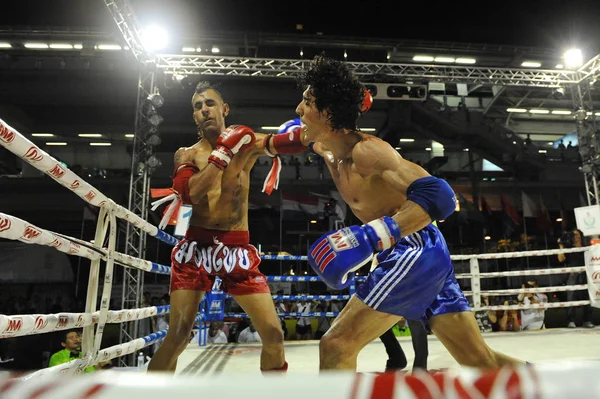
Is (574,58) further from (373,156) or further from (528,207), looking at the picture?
(373,156)

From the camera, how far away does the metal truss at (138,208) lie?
5344 millimetres

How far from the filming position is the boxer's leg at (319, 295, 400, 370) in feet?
4.66

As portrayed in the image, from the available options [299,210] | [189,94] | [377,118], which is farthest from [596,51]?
[189,94]

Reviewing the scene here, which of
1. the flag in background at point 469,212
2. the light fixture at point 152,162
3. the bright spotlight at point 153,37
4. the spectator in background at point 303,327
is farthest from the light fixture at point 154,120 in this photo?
the flag in background at point 469,212

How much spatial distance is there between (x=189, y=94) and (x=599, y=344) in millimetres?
11197

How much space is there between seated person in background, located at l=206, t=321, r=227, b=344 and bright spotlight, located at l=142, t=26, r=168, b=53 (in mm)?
4243

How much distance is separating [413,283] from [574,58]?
7662 mm

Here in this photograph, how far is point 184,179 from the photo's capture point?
2.02m

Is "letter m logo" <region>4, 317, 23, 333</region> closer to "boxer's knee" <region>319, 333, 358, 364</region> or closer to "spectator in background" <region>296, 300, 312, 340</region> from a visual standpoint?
"boxer's knee" <region>319, 333, 358, 364</region>

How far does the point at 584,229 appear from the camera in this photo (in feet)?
19.5

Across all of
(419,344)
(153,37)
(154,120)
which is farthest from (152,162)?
(419,344)

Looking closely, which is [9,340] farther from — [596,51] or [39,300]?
[596,51]

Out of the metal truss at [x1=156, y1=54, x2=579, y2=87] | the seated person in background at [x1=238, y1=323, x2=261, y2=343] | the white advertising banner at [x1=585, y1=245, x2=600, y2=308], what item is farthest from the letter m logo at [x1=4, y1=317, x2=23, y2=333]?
the metal truss at [x1=156, y1=54, x2=579, y2=87]

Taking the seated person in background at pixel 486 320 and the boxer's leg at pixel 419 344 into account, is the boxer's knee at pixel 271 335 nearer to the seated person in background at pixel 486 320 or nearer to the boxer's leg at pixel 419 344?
the boxer's leg at pixel 419 344
